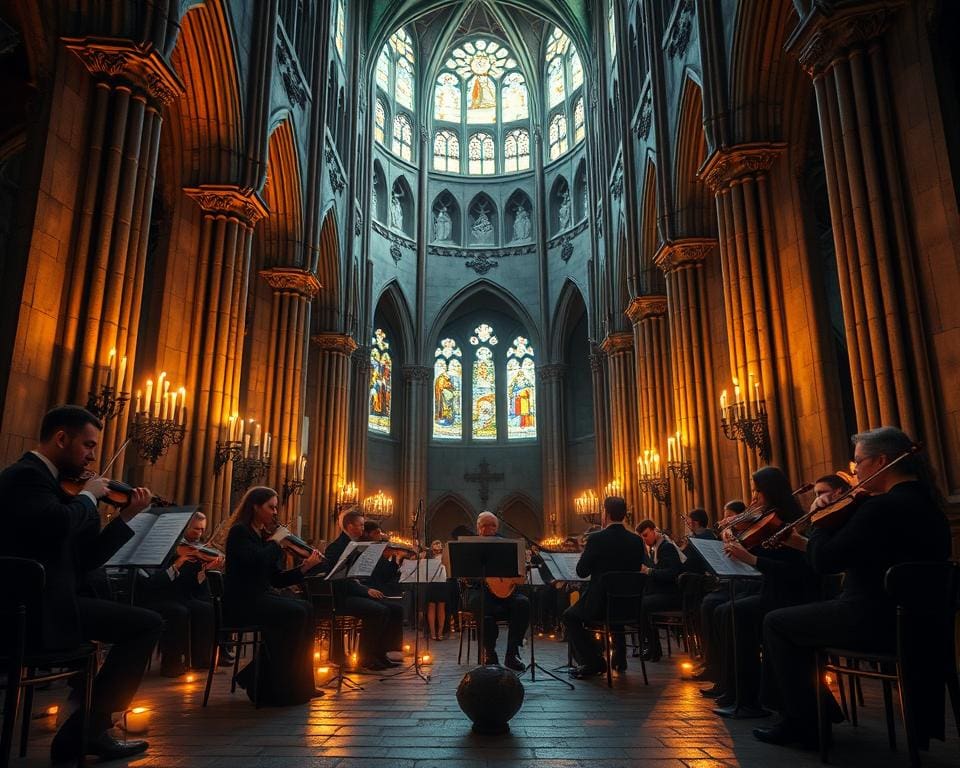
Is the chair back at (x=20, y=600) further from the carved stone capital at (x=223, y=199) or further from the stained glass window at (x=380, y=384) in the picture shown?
the stained glass window at (x=380, y=384)

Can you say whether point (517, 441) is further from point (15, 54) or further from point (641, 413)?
point (15, 54)

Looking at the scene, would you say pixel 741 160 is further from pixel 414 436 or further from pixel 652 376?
pixel 414 436

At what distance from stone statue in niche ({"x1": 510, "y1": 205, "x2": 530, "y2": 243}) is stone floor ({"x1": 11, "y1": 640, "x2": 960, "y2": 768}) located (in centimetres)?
2390

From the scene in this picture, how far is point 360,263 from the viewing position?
75.8ft

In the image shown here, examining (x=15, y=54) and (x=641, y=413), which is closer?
(x=15, y=54)

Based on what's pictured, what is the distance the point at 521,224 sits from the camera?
2873 centimetres

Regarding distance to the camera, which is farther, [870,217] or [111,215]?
[111,215]

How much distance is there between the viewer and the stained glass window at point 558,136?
28031mm

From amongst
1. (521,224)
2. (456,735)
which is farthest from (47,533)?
(521,224)

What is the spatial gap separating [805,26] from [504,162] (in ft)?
72.7

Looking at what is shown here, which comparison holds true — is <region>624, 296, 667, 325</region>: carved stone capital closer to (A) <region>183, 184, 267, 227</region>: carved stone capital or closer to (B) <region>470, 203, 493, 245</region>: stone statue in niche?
(A) <region>183, 184, 267, 227</region>: carved stone capital

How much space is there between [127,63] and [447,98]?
76.3ft

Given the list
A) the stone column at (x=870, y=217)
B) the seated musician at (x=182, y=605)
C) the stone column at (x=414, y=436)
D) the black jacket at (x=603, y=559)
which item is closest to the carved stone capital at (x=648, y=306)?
the stone column at (x=870, y=217)

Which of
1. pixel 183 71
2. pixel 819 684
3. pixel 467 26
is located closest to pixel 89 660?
pixel 819 684
